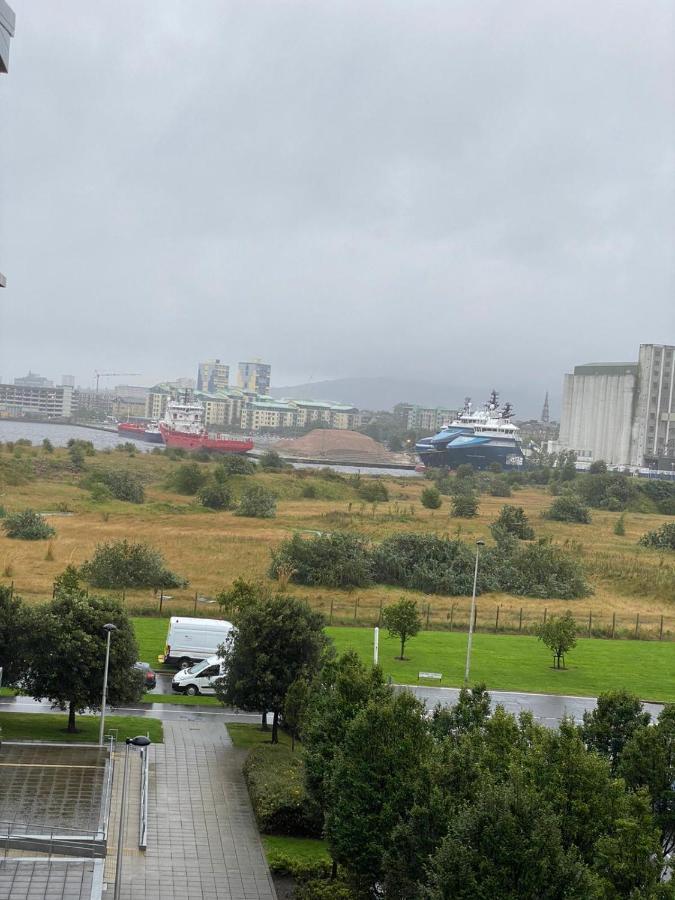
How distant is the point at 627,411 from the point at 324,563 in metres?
87.3

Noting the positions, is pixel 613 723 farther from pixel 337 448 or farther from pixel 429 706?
pixel 337 448

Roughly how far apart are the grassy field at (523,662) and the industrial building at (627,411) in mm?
85912

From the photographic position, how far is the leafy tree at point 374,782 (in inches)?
457

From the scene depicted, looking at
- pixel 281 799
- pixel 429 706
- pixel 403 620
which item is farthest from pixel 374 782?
pixel 403 620

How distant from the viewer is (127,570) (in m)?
32.0

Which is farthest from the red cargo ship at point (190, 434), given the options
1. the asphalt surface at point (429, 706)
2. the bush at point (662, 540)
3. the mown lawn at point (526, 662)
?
the asphalt surface at point (429, 706)

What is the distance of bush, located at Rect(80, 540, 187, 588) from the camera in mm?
31672

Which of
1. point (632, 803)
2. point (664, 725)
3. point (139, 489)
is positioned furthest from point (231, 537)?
point (632, 803)

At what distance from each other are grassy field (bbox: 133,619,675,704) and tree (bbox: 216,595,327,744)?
14.9ft

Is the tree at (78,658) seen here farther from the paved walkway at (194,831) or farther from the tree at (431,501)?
the tree at (431,501)

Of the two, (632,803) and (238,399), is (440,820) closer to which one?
(632,803)

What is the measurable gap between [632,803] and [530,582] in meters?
27.2

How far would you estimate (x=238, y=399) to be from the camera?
655 feet

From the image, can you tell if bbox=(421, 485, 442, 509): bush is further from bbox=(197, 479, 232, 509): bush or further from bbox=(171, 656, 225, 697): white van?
bbox=(171, 656, 225, 697): white van
